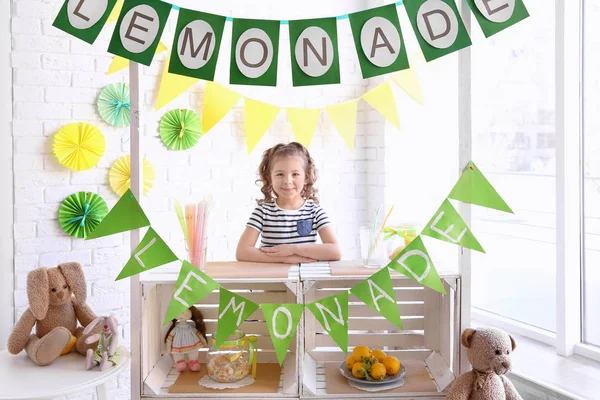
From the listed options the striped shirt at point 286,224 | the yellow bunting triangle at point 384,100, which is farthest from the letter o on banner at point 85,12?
the yellow bunting triangle at point 384,100

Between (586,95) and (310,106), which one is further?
(310,106)

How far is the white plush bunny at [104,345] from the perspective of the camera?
6.30ft

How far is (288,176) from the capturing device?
2.37m

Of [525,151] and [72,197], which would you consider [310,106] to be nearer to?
[525,151]

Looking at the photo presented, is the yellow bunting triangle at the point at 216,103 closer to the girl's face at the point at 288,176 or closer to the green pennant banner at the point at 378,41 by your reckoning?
the girl's face at the point at 288,176

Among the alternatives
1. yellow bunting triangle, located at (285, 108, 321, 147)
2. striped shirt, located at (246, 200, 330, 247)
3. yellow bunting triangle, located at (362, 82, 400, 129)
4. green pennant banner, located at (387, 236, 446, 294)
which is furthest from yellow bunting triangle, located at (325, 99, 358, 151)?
green pennant banner, located at (387, 236, 446, 294)

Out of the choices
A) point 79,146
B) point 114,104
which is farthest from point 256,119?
point 79,146

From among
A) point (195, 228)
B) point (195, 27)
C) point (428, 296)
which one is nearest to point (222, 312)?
point (195, 228)

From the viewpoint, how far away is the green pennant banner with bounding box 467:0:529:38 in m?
1.75

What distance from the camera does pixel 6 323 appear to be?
2641 mm

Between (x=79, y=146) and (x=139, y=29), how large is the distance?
121 cm

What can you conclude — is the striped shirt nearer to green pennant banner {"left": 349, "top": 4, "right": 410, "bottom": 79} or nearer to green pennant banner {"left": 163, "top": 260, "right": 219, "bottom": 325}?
green pennant banner {"left": 163, "top": 260, "right": 219, "bottom": 325}

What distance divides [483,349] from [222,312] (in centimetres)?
75

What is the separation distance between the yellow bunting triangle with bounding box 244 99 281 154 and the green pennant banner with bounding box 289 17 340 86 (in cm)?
80
